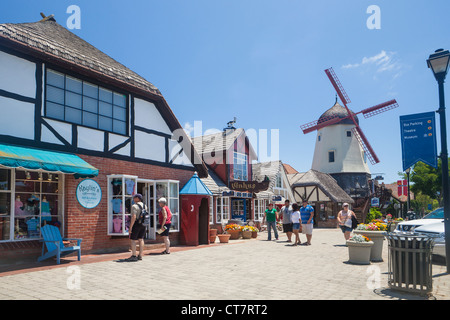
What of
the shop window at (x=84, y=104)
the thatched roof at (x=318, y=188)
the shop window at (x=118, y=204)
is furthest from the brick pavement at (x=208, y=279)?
the thatched roof at (x=318, y=188)

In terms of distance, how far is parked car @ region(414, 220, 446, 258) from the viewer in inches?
374

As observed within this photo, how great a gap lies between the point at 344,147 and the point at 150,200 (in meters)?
29.1

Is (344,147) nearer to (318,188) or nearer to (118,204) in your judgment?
(318,188)

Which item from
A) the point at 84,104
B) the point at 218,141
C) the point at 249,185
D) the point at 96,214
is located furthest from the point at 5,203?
the point at 218,141

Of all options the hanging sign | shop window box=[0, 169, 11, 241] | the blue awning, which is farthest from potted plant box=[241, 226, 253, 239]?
shop window box=[0, 169, 11, 241]

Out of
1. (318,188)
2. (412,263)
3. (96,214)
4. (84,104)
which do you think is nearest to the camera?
(412,263)

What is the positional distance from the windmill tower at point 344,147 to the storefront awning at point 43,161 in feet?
106

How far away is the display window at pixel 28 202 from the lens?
360 inches

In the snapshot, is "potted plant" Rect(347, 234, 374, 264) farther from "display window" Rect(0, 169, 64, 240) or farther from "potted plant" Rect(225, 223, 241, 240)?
"potted plant" Rect(225, 223, 241, 240)

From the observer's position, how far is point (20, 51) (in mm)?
9430

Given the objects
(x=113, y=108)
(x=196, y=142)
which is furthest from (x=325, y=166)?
(x=113, y=108)

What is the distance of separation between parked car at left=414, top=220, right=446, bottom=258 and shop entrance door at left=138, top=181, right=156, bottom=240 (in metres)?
8.43

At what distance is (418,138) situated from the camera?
9.22 m

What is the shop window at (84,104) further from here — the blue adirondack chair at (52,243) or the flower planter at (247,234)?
the flower planter at (247,234)
